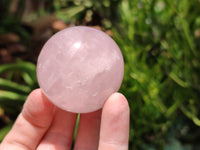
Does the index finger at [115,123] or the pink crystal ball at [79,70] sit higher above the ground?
the pink crystal ball at [79,70]

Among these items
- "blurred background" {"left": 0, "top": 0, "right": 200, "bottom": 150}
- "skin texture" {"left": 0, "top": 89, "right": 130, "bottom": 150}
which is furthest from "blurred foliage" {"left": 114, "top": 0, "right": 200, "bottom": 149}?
"skin texture" {"left": 0, "top": 89, "right": 130, "bottom": 150}

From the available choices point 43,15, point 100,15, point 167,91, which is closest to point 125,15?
point 100,15

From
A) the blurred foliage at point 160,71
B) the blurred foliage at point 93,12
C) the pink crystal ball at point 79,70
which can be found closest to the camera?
the pink crystal ball at point 79,70

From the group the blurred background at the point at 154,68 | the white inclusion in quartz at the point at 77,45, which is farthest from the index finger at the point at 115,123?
the blurred background at the point at 154,68

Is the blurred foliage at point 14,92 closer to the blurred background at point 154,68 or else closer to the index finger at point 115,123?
the blurred background at point 154,68

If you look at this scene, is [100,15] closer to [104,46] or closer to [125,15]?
[125,15]

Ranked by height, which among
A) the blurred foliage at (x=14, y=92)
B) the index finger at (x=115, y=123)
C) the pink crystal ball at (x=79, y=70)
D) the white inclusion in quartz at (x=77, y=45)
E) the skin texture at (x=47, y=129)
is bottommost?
the blurred foliage at (x=14, y=92)

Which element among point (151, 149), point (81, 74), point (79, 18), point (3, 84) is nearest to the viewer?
point (81, 74)
